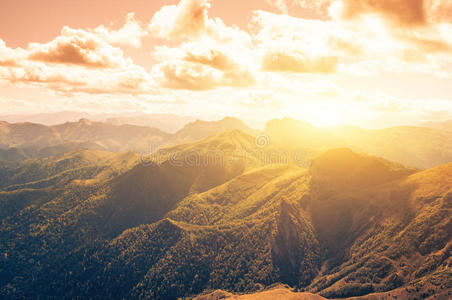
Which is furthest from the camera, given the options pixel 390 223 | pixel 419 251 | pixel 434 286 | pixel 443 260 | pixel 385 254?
pixel 390 223

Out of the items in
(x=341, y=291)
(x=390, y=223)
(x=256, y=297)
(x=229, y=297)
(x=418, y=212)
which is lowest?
(x=229, y=297)

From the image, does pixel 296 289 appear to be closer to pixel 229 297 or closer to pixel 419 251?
pixel 229 297

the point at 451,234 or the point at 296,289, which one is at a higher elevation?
the point at 451,234

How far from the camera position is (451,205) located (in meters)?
173

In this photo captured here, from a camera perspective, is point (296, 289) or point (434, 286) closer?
point (434, 286)

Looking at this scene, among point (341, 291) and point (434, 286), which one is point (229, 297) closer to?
point (341, 291)

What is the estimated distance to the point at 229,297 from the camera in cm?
19900

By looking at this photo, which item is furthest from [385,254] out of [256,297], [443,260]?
[256,297]

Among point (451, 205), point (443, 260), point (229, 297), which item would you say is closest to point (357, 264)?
point (443, 260)

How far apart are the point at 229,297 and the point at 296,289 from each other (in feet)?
200

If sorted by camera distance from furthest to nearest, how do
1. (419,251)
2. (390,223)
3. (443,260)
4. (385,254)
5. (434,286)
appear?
(390,223)
(385,254)
(419,251)
(443,260)
(434,286)

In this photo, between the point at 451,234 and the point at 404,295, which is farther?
the point at 451,234

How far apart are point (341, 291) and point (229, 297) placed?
93872mm

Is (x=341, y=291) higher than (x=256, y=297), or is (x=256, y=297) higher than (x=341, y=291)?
(x=341, y=291)
